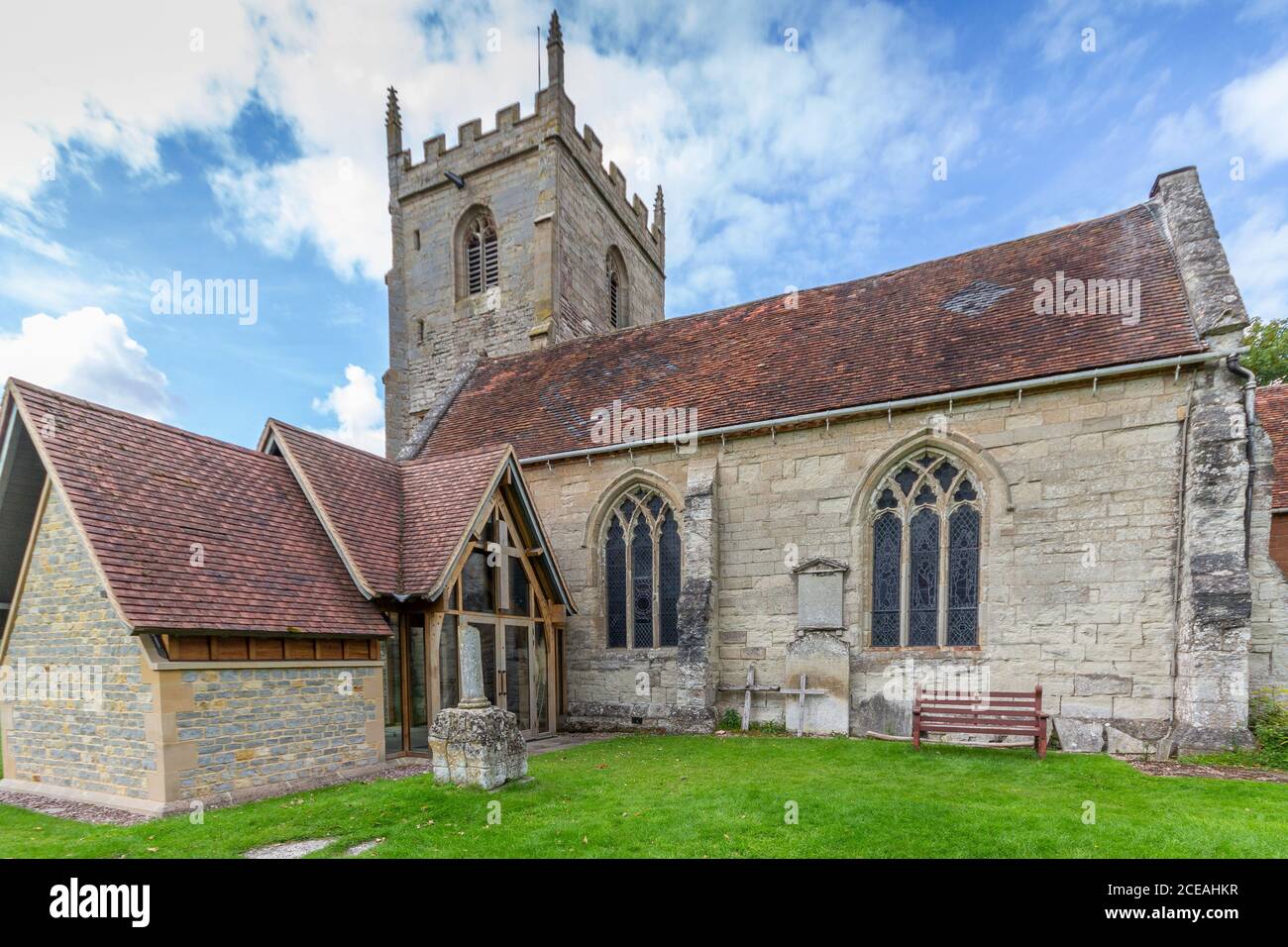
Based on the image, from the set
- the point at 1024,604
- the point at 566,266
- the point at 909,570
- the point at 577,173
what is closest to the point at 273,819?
the point at 909,570

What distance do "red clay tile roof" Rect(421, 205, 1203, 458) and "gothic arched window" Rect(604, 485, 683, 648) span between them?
1958mm

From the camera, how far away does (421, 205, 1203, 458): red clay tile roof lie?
37.3ft

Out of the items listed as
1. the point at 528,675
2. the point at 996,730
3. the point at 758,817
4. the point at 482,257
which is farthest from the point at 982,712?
the point at 482,257

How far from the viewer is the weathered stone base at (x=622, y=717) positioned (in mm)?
12539

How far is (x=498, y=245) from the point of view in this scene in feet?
76.1

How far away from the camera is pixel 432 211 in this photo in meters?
24.8

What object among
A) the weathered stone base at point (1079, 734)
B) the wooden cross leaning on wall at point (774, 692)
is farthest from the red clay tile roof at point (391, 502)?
the weathered stone base at point (1079, 734)

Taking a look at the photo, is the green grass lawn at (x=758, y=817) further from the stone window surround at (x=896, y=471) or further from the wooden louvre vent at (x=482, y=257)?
the wooden louvre vent at (x=482, y=257)

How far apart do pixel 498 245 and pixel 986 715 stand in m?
21.1

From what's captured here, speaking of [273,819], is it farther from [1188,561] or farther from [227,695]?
[1188,561]

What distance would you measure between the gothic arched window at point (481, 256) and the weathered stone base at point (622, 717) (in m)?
16.1

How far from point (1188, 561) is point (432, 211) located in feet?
83.3

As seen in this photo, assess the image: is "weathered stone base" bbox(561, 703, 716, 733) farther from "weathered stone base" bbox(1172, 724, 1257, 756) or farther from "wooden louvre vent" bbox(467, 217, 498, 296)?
"wooden louvre vent" bbox(467, 217, 498, 296)

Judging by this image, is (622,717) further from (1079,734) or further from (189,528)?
(189,528)
